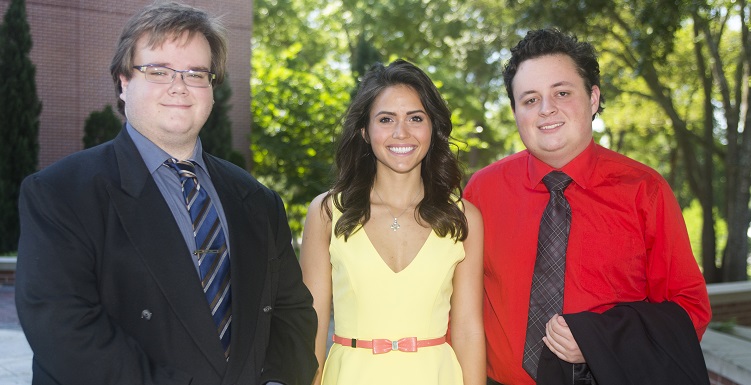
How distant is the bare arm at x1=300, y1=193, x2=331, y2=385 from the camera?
10.7 ft

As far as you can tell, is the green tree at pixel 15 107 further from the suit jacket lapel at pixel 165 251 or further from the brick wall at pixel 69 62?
the suit jacket lapel at pixel 165 251

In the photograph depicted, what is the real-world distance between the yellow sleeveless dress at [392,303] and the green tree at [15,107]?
11303 millimetres

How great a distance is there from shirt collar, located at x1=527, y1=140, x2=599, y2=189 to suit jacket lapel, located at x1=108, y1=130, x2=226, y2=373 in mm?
1518

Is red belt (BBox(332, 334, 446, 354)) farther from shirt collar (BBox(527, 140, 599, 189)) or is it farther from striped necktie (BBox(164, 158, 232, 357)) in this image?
striped necktie (BBox(164, 158, 232, 357))

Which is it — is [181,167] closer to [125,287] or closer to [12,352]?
[125,287]

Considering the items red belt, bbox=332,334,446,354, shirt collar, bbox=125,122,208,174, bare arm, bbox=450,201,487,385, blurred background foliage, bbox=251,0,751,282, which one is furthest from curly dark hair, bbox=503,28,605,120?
blurred background foliage, bbox=251,0,751,282

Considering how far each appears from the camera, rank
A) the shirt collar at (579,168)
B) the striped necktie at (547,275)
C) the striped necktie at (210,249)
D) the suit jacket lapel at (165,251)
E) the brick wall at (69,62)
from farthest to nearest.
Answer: the brick wall at (69,62) < the shirt collar at (579,168) < the striped necktie at (547,275) < the striped necktie at (210,249) < the suit jacket lapel at (165,251)

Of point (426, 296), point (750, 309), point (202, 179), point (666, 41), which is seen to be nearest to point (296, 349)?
point (202, 179)

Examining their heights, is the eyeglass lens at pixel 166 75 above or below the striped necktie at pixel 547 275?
above

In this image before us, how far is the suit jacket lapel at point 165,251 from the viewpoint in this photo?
2.15 m

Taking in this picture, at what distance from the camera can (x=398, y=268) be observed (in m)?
3.30

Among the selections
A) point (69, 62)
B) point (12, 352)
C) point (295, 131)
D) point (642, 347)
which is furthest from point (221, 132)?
point (642, 347)

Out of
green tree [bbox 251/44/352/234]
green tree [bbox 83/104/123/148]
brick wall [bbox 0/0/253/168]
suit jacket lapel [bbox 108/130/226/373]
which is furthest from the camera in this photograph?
green tree [bbox 251/44/352/234]

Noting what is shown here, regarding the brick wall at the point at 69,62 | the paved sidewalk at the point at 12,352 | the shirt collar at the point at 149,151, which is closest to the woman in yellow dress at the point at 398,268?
the shirt collar at the point at 149,151
